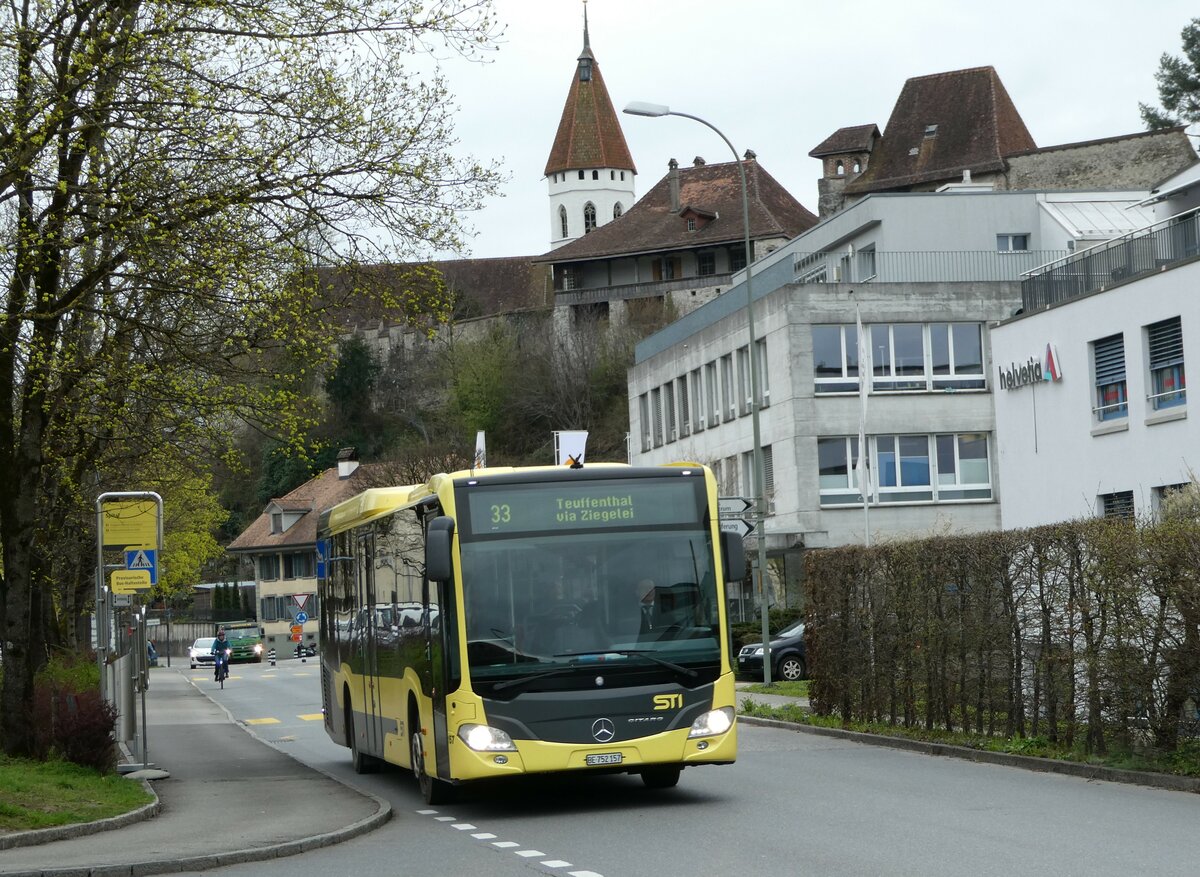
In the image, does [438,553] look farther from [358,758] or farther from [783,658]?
[783,658]

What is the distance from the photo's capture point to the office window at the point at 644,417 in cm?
6869

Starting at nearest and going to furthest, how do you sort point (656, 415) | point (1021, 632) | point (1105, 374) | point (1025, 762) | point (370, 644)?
point (1025, 762) → point (1021, 632) → point (370, 644) → point (1105, 374) → point (656, 415)

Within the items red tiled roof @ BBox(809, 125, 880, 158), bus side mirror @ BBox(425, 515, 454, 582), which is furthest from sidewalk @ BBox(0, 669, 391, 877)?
red tiled roof @ BBox(809, 125, 880, 158)

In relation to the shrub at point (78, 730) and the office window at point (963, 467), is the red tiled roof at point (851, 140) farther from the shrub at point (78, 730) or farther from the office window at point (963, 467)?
the shrub at point (78, 730)

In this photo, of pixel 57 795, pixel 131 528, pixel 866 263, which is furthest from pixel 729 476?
pixel 57 795

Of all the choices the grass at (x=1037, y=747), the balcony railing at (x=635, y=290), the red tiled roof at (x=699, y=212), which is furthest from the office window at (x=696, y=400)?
the red tiled roof at (x=699, y=212)

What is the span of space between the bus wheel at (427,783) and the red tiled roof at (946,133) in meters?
74.3

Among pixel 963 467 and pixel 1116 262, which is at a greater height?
pixel 1116 262

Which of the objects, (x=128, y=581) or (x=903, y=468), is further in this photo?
(x=903, y=468)

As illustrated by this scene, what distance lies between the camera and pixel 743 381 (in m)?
57.2

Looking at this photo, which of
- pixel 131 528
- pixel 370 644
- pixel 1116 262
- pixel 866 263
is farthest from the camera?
pixel 866 263

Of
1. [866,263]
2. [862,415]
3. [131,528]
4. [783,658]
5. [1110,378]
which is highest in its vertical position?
[866,263]

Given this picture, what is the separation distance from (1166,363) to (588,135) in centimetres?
11190

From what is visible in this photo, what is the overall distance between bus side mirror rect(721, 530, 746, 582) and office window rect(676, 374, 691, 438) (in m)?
48.2
